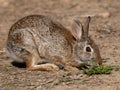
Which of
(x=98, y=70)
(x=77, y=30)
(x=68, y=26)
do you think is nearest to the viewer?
(x=98, y=70)

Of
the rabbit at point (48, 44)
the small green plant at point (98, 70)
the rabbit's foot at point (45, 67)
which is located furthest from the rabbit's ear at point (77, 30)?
the small green plant at point (98, 70)

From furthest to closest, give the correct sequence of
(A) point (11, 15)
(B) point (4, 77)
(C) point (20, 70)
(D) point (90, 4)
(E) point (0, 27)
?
(D) point (90, 4) → (A) point (11, 15) → (E) point (0, 27) → (C) point (20, 70) → (B) point (4, 77)

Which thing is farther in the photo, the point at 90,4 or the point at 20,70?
the point at 90,4

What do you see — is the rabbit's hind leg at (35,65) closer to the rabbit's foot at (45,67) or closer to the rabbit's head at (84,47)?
the rabbit's foot at (45,67)

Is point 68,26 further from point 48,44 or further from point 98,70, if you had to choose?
point 98,70

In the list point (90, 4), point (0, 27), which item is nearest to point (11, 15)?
point (0, 27)

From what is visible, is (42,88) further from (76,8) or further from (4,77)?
(76,8)

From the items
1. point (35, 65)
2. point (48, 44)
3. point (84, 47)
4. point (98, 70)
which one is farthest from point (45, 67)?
point (98, 70)
